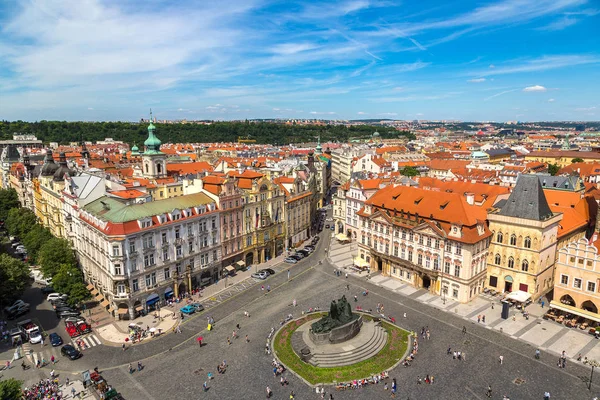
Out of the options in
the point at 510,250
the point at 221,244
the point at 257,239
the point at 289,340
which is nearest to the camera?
the point at 289,340

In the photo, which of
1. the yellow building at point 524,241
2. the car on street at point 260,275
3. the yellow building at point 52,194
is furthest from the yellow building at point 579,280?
the yellow building at point 52,194

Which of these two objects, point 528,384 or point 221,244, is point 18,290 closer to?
point 221,244

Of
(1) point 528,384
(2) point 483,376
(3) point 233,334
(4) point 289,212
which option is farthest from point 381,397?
(4) point 289,212

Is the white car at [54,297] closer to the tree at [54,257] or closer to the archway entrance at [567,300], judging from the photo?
the tree at [54,257]

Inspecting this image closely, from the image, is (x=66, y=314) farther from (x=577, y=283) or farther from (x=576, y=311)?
(x=577, y=283)

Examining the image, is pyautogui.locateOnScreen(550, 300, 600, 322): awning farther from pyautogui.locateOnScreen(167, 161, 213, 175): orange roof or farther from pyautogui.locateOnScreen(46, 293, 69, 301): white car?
pyautogui.locateOnScreen(167, 161, 213, 175): orange roof
